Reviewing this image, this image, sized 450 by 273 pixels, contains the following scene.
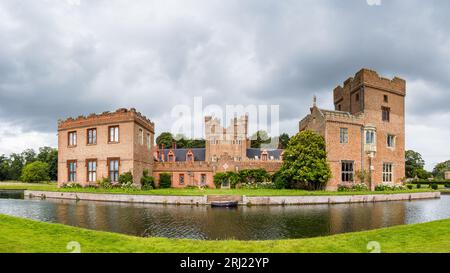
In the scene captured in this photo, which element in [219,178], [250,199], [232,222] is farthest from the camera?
[219,178]

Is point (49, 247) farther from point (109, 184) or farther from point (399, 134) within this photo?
point (399, 134)

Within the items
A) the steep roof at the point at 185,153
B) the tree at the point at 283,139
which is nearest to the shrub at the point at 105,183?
the steep roof at the point at 185,153

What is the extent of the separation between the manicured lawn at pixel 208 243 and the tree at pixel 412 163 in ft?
243

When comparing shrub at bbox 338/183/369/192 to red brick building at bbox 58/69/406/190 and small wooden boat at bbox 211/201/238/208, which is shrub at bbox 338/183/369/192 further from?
small wooden boat at bbox 211/201/238/208

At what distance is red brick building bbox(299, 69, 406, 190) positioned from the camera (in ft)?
106

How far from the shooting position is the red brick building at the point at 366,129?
106ft

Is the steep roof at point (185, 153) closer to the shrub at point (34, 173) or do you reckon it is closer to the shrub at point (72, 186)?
the shrub at point (72, 186)

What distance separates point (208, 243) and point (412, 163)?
3399 inches

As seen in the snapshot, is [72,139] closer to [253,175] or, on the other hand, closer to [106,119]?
[106,119]

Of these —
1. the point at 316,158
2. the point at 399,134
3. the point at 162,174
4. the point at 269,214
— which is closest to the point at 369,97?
the point at 399,134

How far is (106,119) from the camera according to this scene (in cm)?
3384

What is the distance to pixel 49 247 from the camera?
291 inches

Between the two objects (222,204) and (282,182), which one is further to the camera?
(282,182)

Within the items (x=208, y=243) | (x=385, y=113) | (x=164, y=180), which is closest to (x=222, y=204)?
(x=208, y=243)
